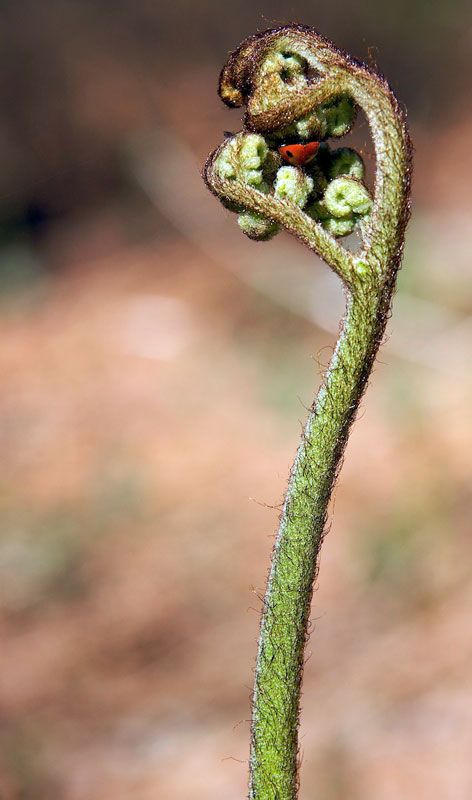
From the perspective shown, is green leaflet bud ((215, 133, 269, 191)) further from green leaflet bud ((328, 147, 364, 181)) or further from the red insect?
green leaflet bud ((328, 147, 364, 181))

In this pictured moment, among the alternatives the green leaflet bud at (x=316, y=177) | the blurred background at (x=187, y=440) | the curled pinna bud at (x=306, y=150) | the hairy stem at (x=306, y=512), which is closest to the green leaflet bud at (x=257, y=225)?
the curled pinna bud at (x=306, y=150)

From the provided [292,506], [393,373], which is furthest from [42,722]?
[393,373]

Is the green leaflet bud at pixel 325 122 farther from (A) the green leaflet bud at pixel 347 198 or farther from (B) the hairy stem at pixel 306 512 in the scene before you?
(B) the hairy stem at pixel 306 512

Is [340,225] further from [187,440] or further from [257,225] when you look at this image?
[187,440]

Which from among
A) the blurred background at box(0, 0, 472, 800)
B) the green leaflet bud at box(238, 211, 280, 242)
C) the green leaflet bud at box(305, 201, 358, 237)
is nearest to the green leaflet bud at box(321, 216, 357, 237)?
the green leaflet bud at box(305, 201, 358, 237)

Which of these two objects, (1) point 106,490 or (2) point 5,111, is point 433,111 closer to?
(2) point 5,111

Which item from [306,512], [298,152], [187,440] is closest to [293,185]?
[298,152]
